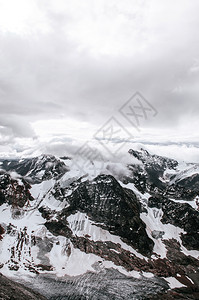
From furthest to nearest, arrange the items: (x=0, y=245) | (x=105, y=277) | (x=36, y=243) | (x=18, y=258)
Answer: (x=36, y=243)
(x=0, y=245)
(x=18, y=258)
(x=105, y=277)

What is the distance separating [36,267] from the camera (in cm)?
15588

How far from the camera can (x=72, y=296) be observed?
12056 cm

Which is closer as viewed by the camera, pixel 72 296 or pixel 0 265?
pixel 72 296

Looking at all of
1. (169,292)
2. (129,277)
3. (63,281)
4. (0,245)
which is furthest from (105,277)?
(0,245)

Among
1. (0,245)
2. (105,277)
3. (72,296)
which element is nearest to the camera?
(72,296)

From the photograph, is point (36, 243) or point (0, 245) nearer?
point (0, 245)

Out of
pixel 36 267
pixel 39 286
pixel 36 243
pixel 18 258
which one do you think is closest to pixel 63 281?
pixel 39 286

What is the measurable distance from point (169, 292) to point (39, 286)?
100347 mm

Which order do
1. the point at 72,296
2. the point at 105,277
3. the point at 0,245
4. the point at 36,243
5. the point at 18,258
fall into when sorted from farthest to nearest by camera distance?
the point at 36,243 → the point at 0,245 → the point at 18,258 → the point at 105,277 → the point at 72,296

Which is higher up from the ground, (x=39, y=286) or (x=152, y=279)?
(x=152, y=279)

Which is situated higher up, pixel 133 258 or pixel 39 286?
pixel 133 258

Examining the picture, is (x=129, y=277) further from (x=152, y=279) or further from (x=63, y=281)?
(x=63, y=281)

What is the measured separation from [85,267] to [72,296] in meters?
47.9

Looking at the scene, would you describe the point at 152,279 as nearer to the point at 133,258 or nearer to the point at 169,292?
the point at 169,292
